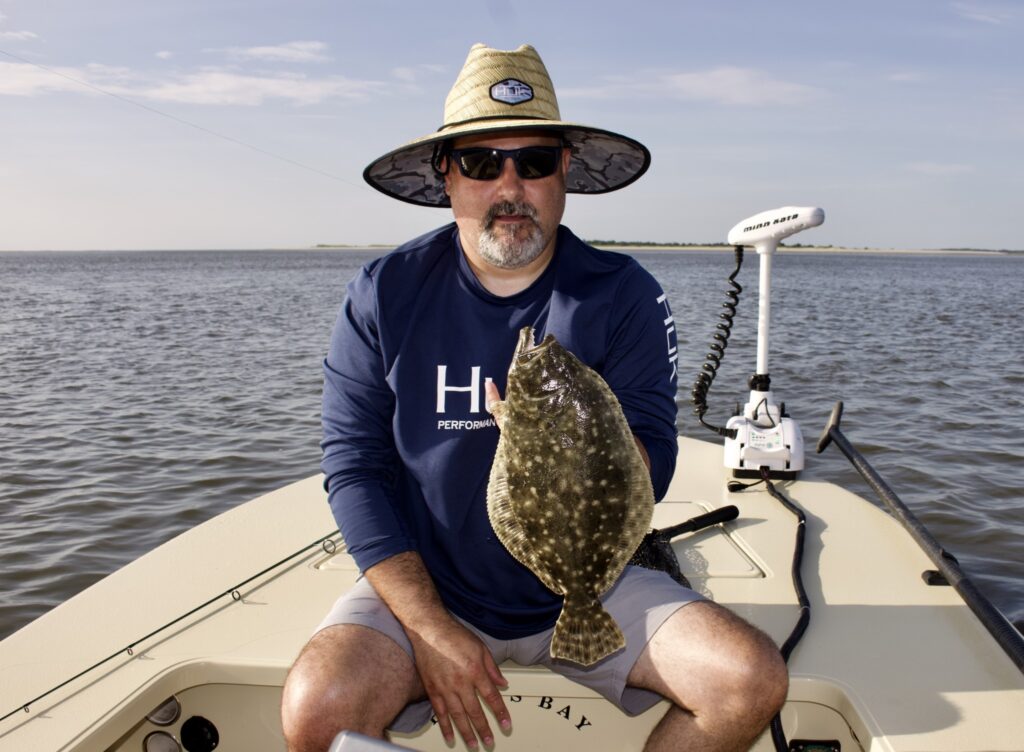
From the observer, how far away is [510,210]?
2.88 m

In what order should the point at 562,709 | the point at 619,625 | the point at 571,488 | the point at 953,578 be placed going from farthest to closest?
1. the point at 953,578
2. the point at 562,709
3. the point at 619,625
4. the point at 571,488

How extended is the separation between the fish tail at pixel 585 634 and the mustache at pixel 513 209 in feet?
4.43

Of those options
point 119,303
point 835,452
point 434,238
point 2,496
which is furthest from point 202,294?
point 434,238

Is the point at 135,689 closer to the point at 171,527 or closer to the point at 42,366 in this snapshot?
the point at 171,527

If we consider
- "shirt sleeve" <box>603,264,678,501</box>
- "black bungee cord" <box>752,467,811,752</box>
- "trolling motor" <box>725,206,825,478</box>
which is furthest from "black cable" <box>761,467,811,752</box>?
"shirt sleeve" <box>603,264,678,501</box>

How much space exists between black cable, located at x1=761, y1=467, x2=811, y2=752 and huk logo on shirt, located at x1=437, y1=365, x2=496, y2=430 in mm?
1246

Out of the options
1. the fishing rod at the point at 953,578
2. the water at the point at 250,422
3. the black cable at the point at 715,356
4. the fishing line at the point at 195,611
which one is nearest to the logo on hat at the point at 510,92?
the fishing line at the point at 195,611

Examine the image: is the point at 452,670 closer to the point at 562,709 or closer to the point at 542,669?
the point at 542,669

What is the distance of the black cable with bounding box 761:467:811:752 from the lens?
2.66 meters

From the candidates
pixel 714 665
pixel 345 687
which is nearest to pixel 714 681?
pixel 714 665

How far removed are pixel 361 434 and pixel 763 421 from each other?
3093mm

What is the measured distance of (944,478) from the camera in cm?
838

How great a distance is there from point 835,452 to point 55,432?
9.86 metres

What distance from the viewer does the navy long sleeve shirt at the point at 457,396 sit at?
281 centimetres
